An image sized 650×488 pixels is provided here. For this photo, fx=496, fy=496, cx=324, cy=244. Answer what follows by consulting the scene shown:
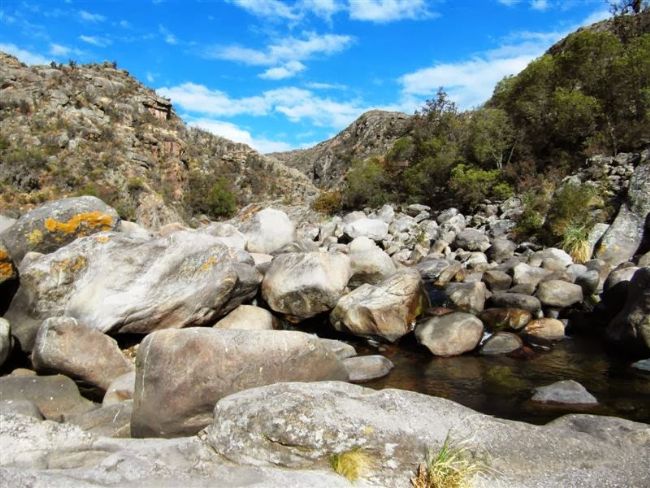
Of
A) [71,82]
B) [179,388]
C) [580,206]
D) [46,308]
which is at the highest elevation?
[71,82]

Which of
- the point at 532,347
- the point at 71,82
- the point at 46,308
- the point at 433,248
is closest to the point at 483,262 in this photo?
the point at 433,248

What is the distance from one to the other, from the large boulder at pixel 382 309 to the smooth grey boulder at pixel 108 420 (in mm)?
5725

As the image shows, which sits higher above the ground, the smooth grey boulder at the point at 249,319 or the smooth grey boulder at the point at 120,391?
the smooth grey boulder at the point at 249,319

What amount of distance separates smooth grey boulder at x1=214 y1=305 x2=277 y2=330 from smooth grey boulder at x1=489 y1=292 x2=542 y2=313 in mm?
6265

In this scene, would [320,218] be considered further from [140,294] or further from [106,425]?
[106,425]

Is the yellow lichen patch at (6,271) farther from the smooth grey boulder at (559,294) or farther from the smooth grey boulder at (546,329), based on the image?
the smooth grey boulder at (559,294)

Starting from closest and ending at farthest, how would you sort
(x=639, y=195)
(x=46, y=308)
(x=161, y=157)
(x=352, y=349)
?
(x=46, y=308)
(x=352, y=349)
(x=639, y=195)
(x=161, y=157)

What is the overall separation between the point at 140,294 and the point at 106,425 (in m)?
3.44

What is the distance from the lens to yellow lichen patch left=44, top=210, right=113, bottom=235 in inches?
474

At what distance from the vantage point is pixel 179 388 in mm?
6691

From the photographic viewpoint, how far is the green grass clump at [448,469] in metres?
4.72

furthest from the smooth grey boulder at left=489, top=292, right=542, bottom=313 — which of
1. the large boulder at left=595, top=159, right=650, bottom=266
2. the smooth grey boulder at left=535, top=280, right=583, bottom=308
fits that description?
the large boulder at left=595, top=159, right=650, bottom=266

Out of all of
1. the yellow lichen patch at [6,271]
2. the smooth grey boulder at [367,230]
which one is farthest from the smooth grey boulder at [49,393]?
the smooth grey boulder at [367,230]

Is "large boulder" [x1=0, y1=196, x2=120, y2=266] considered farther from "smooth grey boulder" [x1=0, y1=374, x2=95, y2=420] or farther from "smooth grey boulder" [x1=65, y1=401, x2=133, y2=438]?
"smooth grey boulder" [x1=65, y1=401, x2=133, y2=438]
